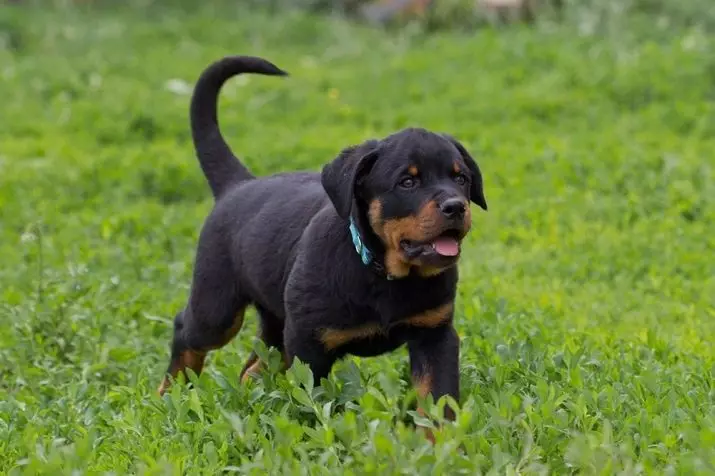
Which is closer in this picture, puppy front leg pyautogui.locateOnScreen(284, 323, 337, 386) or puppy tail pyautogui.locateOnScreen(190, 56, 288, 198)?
puppy front leg pyautogui.locateOnScreen(284, 323, 337, 386)

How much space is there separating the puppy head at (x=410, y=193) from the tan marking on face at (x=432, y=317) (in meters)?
0.14

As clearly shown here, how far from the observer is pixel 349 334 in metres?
4.91

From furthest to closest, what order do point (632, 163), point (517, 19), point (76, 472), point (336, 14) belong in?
point (336, 14), point (517, 19), point (632, 163), point (76, 472)

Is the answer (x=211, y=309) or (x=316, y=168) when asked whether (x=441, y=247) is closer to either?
(x=211, y=309)

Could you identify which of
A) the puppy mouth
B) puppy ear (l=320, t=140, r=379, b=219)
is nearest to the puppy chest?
the puppy mouth

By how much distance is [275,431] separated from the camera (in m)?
4.41

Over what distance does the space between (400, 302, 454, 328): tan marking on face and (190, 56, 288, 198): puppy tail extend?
157cm

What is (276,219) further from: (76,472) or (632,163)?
(632,163)

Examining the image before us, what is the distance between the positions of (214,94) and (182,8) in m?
11.6

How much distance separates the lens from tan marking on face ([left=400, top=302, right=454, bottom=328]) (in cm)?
486

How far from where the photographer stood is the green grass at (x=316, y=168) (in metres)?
4.44

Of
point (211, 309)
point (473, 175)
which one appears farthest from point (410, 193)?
point (211, 309)

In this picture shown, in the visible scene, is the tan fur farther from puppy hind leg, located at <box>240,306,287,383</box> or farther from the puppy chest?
the puppy chest

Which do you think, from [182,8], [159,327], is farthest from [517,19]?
[159,327]
